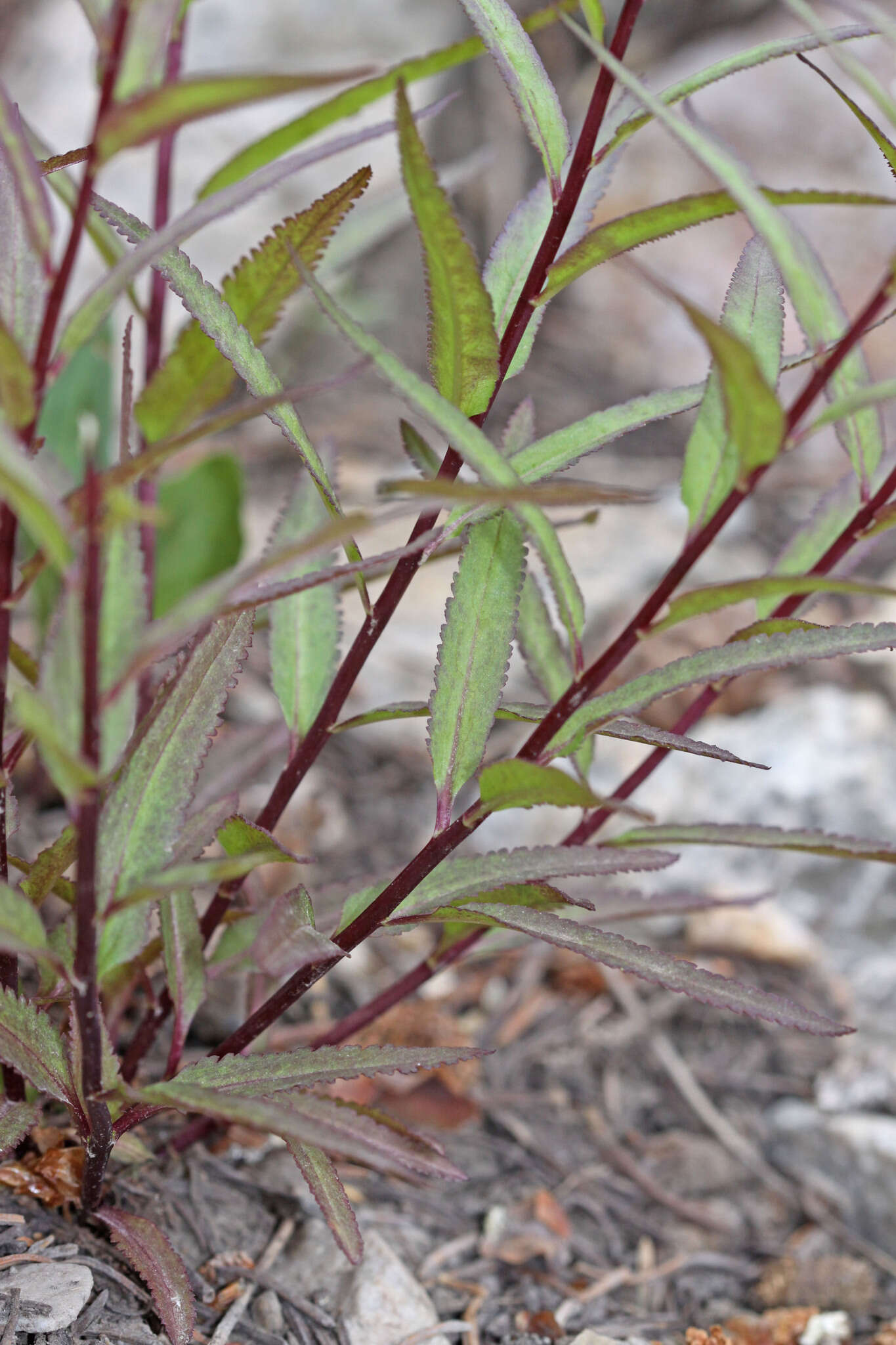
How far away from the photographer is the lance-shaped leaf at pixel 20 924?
61 cm

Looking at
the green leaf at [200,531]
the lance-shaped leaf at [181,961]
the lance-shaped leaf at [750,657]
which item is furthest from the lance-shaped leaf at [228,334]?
the green leaf at [200,531]

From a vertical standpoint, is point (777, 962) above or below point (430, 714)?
below

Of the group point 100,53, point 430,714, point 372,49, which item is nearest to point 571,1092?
point 430,714

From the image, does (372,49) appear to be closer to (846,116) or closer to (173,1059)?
(846,116)

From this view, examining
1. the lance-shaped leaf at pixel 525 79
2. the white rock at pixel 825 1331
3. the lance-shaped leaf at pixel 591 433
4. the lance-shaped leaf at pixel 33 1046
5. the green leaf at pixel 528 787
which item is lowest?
the white rock at pixel 825 1331

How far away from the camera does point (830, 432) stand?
2979 millimetres

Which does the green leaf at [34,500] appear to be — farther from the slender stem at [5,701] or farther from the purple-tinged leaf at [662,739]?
the purple-tinged leaf at [662,739]

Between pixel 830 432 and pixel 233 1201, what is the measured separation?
2.50 metres

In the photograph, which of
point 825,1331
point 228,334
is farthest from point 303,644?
point 825,1331

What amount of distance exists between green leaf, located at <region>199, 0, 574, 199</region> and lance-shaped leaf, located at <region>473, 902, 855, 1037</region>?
629mm

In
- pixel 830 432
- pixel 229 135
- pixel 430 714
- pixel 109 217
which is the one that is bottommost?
pixel 430 714

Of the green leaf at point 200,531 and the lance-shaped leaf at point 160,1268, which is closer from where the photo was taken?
the lance-shaped leaf at point 160,1268

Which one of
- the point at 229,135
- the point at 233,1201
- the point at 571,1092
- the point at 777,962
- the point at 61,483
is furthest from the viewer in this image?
the point at 229,135

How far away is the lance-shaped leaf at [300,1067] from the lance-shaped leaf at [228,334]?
36cm
